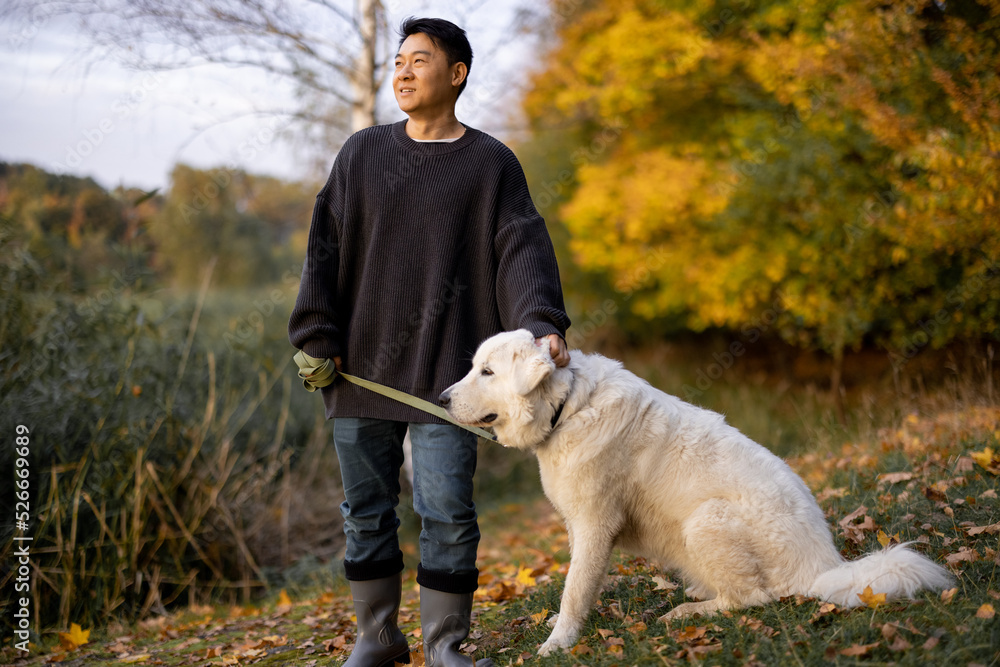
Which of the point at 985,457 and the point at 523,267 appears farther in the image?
the point at 985,457

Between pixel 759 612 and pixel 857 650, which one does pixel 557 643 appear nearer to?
pixel 759 612

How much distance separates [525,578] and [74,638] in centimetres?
280

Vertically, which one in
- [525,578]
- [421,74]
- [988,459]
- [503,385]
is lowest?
[525,578]

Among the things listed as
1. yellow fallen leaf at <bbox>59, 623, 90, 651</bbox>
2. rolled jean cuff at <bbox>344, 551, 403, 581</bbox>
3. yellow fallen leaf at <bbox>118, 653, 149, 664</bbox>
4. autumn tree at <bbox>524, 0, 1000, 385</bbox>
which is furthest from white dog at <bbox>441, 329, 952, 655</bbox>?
autumn tree at <bbox>524, 0, 1000, 385</bbox>

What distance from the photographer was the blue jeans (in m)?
2.90

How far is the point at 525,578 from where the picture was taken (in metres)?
4.40

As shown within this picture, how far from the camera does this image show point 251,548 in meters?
5.98

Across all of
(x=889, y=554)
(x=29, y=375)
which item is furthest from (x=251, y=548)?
(x=889, y=554)

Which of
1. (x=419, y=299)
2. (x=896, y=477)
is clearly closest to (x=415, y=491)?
(x=419, y=299)

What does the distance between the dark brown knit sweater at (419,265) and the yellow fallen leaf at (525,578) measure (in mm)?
1878

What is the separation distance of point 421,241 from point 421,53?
0.78 metres

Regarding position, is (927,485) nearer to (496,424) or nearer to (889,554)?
(889,554)

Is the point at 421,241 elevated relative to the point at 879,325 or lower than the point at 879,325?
elevated

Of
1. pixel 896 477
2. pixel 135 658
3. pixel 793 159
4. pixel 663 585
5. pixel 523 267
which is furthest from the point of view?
pixel 793 159
